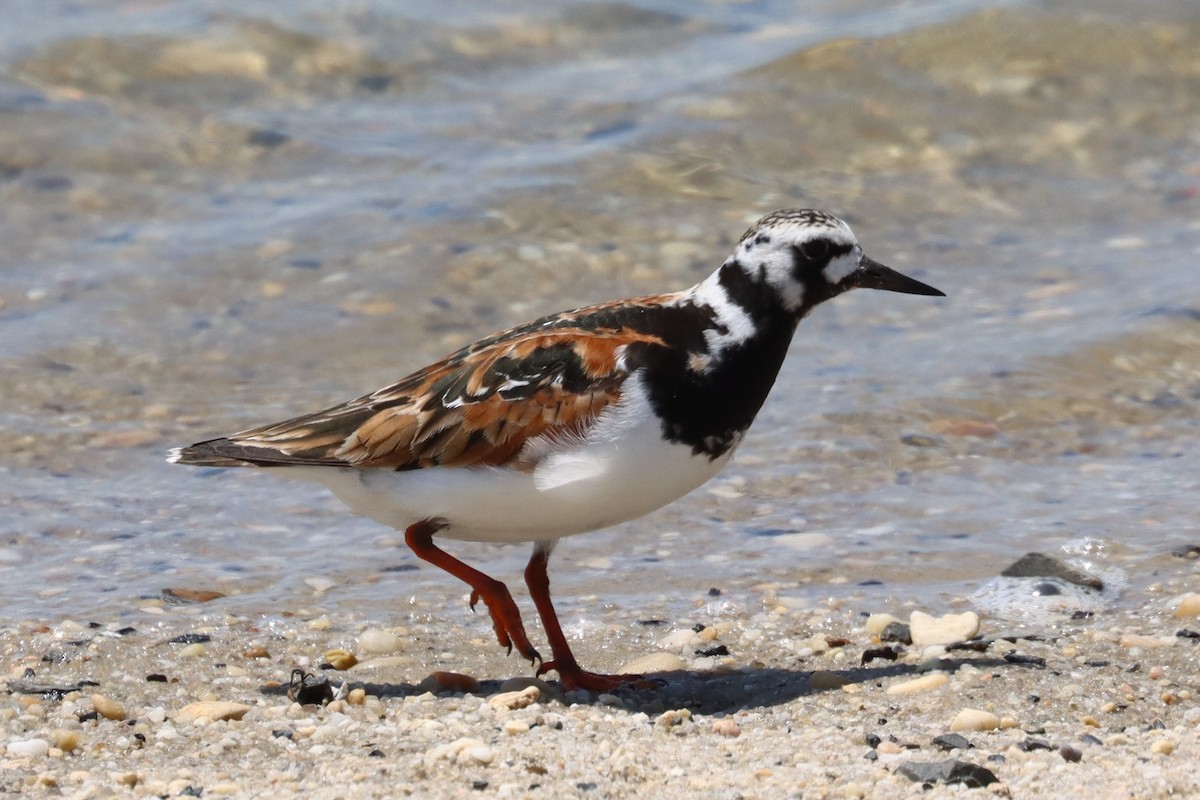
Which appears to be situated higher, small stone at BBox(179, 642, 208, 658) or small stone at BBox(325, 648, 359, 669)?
small stone at BBox(179, 642, 208, 658)

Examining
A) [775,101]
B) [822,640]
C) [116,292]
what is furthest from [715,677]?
[775,101]

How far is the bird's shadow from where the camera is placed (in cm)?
440

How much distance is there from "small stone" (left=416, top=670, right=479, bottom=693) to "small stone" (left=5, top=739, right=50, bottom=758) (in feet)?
3.34

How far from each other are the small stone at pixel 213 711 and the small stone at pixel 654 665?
109 cm

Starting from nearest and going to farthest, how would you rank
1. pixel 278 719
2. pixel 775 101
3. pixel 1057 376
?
pixel 278 719 < pixel 1057 376 < pixel 775 101

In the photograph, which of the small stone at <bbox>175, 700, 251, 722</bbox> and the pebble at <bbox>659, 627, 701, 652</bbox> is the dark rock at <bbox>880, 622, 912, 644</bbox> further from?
the small stone at <bbox>175, 700, 251, 722</bbox>

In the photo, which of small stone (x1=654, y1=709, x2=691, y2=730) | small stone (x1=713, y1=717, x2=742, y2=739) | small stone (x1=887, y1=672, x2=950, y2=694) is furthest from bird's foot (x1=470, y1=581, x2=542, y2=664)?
small stone (x1=887, y1=672, x2=950, y2=694)

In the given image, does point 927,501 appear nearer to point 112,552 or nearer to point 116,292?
point 112,552

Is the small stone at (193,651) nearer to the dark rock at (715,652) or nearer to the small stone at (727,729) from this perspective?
the dark rock at (715,652)

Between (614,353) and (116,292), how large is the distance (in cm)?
470

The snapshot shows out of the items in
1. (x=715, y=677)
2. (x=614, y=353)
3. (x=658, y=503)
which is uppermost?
(x=614, y=353)

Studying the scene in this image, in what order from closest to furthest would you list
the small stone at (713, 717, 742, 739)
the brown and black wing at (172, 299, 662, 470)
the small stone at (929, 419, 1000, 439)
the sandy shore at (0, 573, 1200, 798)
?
the sandy shore at (0, 573, 1200, 798) < the small stone at (713, 717, 742, 739) < the brown and black wing at (172, 299, 662, 470) < the small stone at (929, 419, 1000, 439)

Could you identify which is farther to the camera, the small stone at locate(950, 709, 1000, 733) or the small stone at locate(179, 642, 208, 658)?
the small stone at locate(179, 642, 208, 658)

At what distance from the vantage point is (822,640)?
4855 mm
